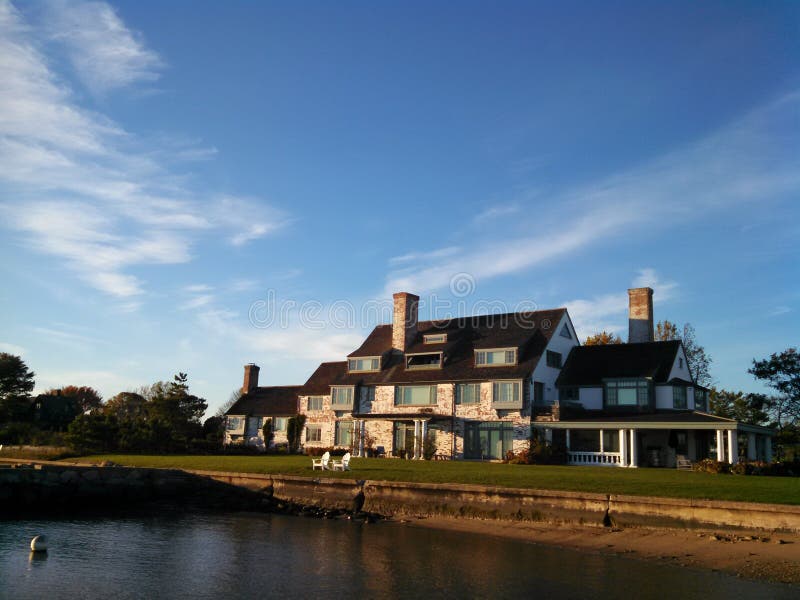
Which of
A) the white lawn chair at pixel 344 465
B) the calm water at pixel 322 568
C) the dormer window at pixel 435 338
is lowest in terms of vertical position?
the calm water at pixel 322 568

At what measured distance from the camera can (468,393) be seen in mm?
45031

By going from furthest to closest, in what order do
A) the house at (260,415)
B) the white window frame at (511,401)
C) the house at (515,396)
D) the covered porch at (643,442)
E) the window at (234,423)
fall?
the window at (234,423), the house at (260,415), the white window frame at (511,401), the house at (515,396), the covered porch at (643,442)

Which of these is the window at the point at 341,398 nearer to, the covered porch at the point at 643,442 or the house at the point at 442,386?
the house at the point at 442,386

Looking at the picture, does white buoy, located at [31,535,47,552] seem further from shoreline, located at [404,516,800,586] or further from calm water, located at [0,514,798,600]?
shoreline, located at [404,516,800,586]

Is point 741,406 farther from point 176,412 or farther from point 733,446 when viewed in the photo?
point 176,412

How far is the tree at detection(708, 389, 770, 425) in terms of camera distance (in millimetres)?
51844

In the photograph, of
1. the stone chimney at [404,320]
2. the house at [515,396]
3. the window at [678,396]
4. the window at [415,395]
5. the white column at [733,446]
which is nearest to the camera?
the white column at [733,446]

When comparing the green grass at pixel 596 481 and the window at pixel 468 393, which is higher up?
the window at pixel 468 393

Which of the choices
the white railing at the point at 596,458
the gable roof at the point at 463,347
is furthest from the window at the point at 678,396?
the gable roof at the point at 463,347

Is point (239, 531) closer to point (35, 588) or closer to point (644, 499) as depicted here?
point (35, 588)

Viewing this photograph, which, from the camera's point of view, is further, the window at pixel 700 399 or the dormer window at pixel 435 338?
the dormer window at pixel 435 338

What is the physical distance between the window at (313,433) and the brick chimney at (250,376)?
10894 millimetres

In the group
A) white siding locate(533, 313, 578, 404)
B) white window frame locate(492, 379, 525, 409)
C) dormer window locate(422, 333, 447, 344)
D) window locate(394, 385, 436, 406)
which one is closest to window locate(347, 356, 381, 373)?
window locate(394, 385, 436, 406)

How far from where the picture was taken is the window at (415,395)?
1838 inches
